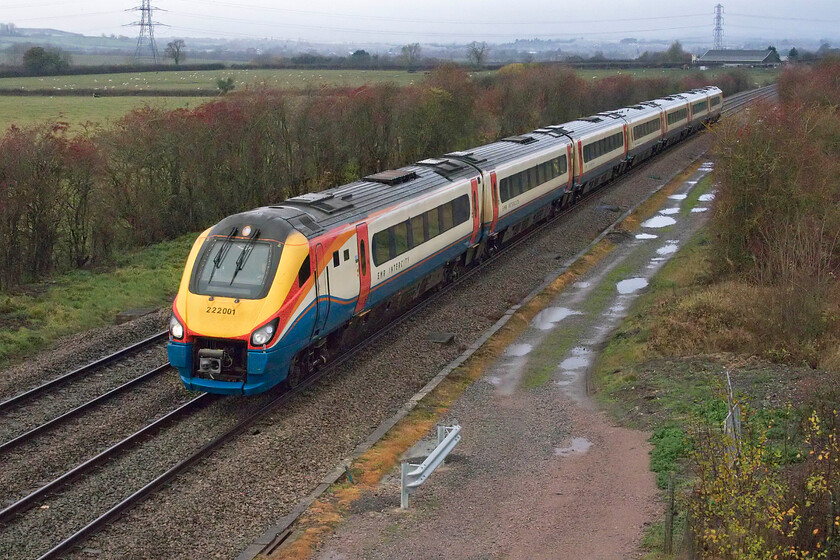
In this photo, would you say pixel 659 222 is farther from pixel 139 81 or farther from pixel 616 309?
pixel 139 81

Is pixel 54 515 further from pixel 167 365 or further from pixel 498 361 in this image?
pixel 498 361

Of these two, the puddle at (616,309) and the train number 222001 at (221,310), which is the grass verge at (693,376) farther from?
the train number 222001 at (221,310)

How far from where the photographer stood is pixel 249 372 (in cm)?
1437

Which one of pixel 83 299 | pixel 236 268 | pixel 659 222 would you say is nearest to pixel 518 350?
pixel 236 268

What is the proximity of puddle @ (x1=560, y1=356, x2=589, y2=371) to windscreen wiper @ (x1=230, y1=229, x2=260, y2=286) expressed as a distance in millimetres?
6913

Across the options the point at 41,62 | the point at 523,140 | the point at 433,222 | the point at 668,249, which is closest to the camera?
the point at 433,222

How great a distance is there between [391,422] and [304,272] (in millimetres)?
2952

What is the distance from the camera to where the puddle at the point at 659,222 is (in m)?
32.5

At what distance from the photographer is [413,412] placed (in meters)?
15.3

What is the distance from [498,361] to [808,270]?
20.8 feet

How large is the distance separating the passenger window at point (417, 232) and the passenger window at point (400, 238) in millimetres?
404

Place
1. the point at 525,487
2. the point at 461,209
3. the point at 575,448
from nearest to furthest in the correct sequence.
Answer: the point at 525,487 → the point at 575,448 → the point at 461,209

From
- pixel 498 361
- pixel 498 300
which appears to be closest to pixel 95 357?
pixel 498 361

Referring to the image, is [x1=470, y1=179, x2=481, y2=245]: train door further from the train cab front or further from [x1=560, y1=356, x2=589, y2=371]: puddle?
the train cab front
